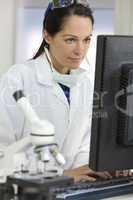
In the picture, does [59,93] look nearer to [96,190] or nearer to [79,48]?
[79,48]

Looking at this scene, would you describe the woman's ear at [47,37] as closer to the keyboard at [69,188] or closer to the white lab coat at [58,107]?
the white lab coat at [58,107]

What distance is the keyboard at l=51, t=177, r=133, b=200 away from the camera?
41.0 inches

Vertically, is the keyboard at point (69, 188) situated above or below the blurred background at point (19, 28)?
below

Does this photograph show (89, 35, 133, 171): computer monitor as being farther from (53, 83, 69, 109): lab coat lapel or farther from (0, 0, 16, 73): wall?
(0, 0, 16, 73): wall

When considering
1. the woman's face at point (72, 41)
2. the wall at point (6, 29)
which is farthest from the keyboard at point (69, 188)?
the wall at point (6, 29)

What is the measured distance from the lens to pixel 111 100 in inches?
40.0

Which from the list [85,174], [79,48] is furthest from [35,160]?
[79,48]

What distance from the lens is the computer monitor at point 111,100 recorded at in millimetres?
990

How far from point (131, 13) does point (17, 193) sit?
102 inches

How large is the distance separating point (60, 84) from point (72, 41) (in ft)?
0.66

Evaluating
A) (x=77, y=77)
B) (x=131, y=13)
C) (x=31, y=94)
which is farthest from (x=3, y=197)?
(x=131, y=13)

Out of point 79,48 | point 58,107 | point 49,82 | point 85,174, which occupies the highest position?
point 79,48

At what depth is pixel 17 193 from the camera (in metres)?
0.86

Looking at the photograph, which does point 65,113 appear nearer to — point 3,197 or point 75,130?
point 75,130
